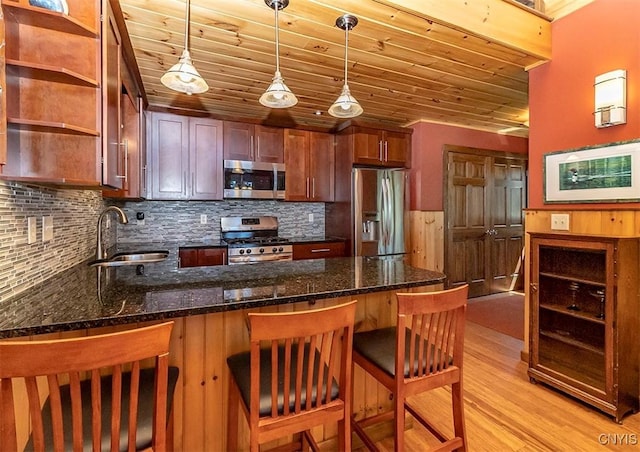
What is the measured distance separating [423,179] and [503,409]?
2764 mm

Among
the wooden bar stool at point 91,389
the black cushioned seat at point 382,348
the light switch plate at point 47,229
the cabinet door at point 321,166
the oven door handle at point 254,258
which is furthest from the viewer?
the cabinet door at point 321,166

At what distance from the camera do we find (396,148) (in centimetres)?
409

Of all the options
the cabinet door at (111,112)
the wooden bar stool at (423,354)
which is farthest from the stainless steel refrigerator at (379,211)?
the cabinet door at (111,112)

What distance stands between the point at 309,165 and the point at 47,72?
2.93 meters

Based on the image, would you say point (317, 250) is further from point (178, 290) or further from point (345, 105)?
point (178, 290)

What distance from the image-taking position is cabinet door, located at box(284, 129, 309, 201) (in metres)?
3.89

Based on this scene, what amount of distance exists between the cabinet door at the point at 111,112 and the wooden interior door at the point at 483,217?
3755mm

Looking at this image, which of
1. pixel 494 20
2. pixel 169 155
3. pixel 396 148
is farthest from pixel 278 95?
pixel 396 148

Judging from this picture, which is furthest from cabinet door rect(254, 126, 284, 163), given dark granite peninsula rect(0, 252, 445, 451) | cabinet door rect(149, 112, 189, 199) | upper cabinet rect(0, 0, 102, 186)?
upper cabinet rect(0, 0, 102, 186)

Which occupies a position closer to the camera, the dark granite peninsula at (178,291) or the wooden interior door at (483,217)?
the dark granite peninsula at (178,291)

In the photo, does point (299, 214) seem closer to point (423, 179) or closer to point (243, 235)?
point (243, 235)

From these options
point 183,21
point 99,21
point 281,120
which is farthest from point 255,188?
point 99,21

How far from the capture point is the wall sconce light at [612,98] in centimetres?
198

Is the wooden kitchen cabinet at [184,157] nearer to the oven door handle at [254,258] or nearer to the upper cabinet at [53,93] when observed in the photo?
the oven door handle at [254,258]
